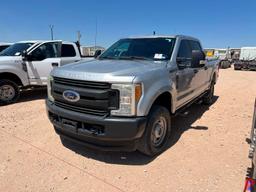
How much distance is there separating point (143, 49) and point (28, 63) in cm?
439

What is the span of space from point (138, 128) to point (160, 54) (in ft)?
5.55

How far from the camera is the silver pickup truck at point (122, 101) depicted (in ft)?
9.59

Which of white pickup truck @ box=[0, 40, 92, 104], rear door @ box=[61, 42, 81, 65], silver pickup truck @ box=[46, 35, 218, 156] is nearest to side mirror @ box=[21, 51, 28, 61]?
white pickup truck @ box=[0, 40, 92, 104]

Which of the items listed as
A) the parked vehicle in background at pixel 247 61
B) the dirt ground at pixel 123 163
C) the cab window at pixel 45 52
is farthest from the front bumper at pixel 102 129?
the parked vehicle in background at pixel 247 61

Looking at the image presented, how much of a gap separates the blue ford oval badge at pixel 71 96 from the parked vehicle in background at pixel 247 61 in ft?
94.1

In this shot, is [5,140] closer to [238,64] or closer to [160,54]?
[160,54]

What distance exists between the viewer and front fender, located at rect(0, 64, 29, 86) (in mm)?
6604

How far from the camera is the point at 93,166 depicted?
330 cm

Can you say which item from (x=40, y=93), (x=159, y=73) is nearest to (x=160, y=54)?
(x=159, y=73)

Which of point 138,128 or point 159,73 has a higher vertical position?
point 159,73

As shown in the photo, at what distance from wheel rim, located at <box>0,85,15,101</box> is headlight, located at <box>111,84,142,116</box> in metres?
5.17

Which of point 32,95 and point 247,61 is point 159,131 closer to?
point 32,95

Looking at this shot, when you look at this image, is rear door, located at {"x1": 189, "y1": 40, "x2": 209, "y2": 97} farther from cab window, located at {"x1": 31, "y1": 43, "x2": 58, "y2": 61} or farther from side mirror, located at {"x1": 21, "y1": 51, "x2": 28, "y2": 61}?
side mirror, located at {"x1": 21, "y1": 51, "x2": 28, "y2": 61}

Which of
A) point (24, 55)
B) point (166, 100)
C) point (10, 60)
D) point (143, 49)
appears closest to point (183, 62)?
point (143, 49)
